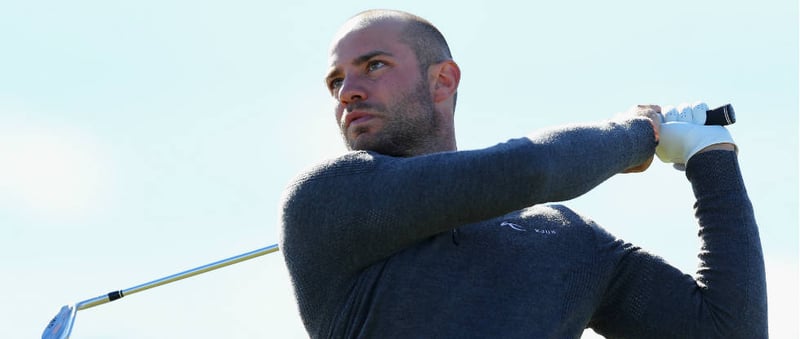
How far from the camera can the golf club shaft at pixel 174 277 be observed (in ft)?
38.7

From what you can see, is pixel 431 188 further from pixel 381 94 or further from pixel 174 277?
pixel 174 277

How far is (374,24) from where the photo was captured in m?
4.88

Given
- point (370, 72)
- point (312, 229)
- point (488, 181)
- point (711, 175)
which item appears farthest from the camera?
point (370, 72)

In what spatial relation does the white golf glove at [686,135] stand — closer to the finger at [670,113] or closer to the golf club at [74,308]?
the finger at [670,113]

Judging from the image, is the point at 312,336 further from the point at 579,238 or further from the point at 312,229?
the point at 579,238

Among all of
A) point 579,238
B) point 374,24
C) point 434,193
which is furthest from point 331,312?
point 374,24

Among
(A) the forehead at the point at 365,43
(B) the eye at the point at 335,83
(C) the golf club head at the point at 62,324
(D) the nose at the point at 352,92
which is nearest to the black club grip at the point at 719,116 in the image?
(A) the forehead at the point at 365,43

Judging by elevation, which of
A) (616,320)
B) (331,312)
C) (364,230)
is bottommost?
(616,320)

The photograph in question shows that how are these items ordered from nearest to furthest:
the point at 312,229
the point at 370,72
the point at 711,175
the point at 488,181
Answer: the point at 488,181
the point at 312,229
the point at 711,175
the point at 370,72

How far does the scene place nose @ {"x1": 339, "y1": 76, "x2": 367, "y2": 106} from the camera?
4590 millimetres

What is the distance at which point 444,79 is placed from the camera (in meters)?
5.16

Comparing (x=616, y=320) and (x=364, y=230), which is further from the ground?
(x=364, y=230)

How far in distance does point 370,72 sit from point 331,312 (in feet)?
3.78

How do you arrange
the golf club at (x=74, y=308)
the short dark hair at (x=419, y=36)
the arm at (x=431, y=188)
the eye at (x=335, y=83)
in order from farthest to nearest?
the golf club at (x=74, y=308), the short dark hair at (x=419, y=36), the eye at (x=335, y=83), the arm at (x=431, y=188)
